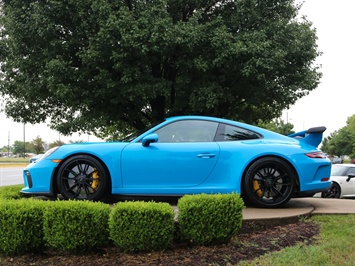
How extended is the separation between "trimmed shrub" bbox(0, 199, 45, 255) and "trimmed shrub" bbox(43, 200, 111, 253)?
0.50 ft

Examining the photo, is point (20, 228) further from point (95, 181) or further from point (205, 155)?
point (205, 155)

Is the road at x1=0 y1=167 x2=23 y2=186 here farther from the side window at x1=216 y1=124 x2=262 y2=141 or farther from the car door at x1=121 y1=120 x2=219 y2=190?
the side window at x1=216 y1=124 x2=262 y2=141

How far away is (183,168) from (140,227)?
1450 millimetres

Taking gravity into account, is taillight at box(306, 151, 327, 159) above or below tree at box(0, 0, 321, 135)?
below

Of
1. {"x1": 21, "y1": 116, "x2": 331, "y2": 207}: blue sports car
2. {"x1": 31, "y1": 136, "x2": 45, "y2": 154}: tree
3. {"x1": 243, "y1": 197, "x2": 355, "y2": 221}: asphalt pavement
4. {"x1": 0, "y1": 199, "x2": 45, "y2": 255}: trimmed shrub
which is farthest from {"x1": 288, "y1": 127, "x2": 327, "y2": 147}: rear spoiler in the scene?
{"x1": 31, "y1": 136, "x2": 45, "y2": 154}: tree

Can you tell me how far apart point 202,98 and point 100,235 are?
23.2ft

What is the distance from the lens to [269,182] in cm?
499

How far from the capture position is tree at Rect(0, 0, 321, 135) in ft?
31.4

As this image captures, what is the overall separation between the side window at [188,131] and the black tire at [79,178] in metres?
0.98

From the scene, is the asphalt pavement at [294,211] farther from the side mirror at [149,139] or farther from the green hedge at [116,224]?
the side mirror at [149,139]

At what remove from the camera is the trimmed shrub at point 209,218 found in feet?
12.0

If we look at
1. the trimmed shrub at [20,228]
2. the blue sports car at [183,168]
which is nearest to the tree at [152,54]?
the blue sports car at [183,168]

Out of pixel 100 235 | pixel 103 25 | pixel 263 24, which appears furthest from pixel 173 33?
pixel 100 235

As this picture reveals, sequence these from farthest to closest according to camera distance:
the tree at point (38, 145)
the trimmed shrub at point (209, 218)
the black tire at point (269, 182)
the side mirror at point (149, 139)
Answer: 1. the tree at point (38, 145)
2. the black tire at point (269, 182)
3. the side mirror at point (149, 139)
4. the trimmed shrub at point (209, 218)
